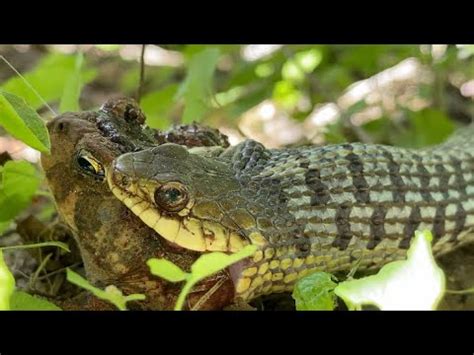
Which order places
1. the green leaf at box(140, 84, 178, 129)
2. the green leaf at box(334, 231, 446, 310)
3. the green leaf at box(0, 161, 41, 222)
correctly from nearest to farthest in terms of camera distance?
1. the green leaf at box(334, 231, 446, 310)
2. the green leaf at box(0, 161, 41, 222)
3. the green leaf at box(140, 84, 178, 129)

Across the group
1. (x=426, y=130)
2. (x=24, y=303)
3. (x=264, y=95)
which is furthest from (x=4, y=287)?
(x=264, y=95)

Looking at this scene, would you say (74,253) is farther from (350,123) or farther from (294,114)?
(294,114)

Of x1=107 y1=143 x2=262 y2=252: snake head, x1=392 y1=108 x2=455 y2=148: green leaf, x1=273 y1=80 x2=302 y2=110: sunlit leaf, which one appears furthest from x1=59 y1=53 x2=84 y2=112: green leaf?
x1=273 y1=80 x2=302 y2=110: sunlit leaf

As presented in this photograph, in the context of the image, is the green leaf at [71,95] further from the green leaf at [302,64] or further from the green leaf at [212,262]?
the green leaf at [302,64]

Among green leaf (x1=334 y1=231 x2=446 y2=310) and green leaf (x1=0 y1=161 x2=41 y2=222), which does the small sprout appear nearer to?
green leaf (x1=334 y1=231 x2=446 y2=310)
